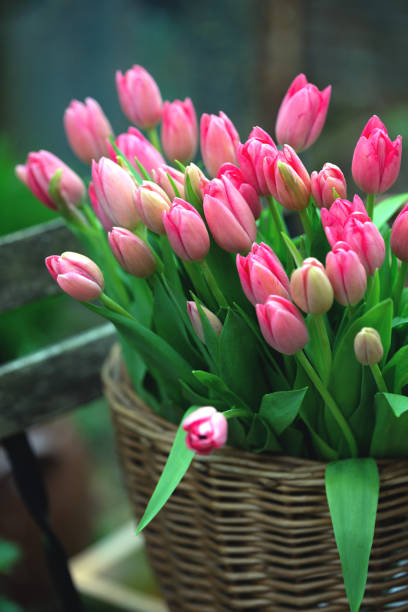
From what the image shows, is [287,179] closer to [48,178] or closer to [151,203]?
[151,203]

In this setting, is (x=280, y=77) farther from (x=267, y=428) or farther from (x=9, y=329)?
(x=267, y=428)

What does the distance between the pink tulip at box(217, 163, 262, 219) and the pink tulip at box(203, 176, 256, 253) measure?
1 centimetres

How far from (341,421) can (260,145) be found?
164mm

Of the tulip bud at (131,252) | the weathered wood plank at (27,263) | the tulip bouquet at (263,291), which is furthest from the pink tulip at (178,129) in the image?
the weathered wood plank at (27,263)

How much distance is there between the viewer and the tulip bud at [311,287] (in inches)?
14.4

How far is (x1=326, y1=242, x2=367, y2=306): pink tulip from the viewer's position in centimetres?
37

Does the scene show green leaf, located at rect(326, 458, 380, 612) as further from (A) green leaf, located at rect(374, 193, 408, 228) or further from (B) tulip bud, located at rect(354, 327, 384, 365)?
(A) green leaf, located at rect(374, 193, 408, 228)

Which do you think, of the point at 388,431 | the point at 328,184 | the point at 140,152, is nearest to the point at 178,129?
the point at 140,152

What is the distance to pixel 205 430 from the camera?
358 mm

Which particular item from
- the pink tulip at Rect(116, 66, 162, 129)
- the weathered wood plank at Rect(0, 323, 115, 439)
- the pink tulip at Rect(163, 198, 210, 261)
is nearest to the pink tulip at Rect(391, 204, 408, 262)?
the pink tulip at Rect(163, 198, 210, 261)

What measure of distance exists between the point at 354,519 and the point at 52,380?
34cm

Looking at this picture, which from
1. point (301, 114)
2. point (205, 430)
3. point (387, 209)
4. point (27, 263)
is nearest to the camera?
point (205, 430)

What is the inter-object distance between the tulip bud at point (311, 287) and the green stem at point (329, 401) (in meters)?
0.04

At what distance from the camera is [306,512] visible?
450 mm
